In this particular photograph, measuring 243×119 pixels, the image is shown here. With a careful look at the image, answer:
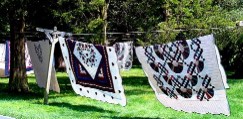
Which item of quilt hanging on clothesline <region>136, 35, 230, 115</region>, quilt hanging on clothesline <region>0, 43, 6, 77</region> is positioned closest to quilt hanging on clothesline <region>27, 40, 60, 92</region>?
quilt hanging on clothesline <region>136, 35, 230, 115</region>

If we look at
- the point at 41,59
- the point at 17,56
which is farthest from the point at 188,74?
the point at 17,56

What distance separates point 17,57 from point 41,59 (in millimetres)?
1217

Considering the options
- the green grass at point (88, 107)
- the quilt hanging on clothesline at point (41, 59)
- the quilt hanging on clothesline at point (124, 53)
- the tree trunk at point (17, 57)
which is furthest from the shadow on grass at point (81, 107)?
the quilt hanging on clothesline at point (124, 53)

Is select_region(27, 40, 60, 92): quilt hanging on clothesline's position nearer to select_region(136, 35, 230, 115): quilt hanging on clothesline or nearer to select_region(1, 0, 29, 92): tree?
select_region(1, 0, 29, 92): tree

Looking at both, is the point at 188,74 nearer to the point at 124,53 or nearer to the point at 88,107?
the point at 88,107

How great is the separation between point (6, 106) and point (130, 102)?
2801 mm

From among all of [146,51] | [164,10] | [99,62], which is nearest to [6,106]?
[99,62]

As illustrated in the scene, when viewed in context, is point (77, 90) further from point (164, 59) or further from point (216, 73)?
point (216, 73)

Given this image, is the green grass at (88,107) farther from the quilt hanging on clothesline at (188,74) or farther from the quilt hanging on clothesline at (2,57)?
the quilt hanging on clothesline at (2,57)

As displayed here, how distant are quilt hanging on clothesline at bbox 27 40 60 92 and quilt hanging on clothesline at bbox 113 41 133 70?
25.2 ft

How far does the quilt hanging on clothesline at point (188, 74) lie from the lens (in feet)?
24.3

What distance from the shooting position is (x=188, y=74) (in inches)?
306

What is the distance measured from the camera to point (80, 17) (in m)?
14.2

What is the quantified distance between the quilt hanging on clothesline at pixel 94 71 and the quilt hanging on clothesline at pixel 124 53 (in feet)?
32.3
